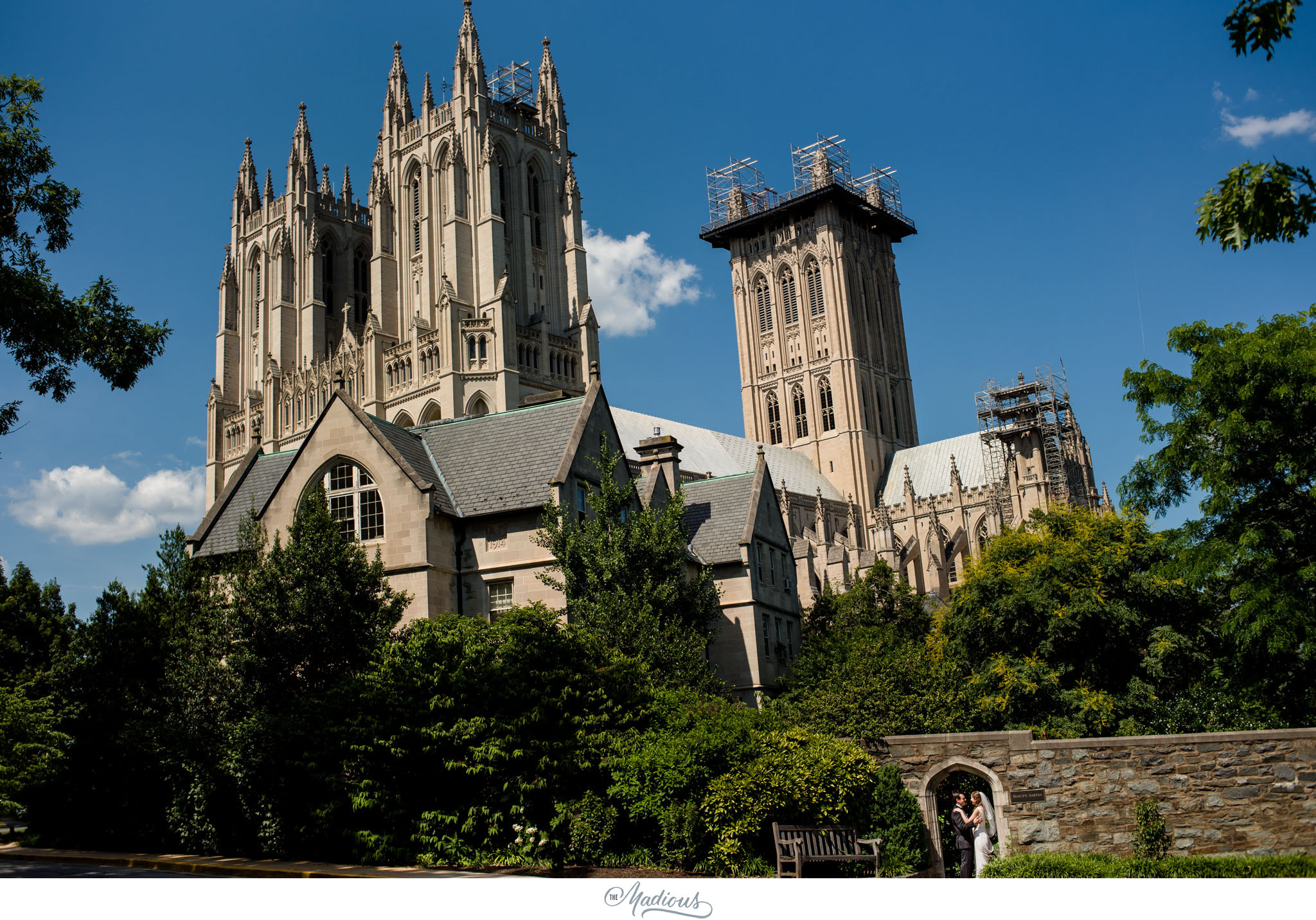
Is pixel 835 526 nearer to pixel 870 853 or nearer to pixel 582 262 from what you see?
pixel 582 262

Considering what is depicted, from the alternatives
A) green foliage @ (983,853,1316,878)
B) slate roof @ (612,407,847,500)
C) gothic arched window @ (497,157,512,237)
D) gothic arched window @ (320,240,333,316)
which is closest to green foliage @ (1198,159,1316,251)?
green foliage @ (983,853,1316,878)

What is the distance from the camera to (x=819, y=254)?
11744cm

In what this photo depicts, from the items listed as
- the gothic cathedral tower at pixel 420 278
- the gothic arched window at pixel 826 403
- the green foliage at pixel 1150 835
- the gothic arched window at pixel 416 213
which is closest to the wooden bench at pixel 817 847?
the green foliage at pixel 1150 835

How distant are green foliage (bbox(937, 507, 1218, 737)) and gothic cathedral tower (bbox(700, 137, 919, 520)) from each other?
7558 cm

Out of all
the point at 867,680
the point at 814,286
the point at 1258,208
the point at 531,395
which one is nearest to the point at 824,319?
the point at 814,286

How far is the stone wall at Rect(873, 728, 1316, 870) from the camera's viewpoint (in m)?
17.6

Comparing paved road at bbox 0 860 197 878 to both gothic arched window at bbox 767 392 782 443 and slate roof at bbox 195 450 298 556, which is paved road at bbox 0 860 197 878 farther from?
gothic arched window at bbox 767 392 782 443

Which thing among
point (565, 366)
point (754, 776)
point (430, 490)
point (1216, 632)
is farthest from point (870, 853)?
point (565, 366)

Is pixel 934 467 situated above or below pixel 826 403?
below

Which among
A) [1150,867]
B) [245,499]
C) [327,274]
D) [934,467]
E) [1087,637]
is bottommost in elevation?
[1150,867]

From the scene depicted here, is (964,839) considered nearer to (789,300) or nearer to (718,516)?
(718,516)

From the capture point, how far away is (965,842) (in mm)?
19969

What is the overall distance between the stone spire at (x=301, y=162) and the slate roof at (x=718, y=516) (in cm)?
6631

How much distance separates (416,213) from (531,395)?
38974 mm
